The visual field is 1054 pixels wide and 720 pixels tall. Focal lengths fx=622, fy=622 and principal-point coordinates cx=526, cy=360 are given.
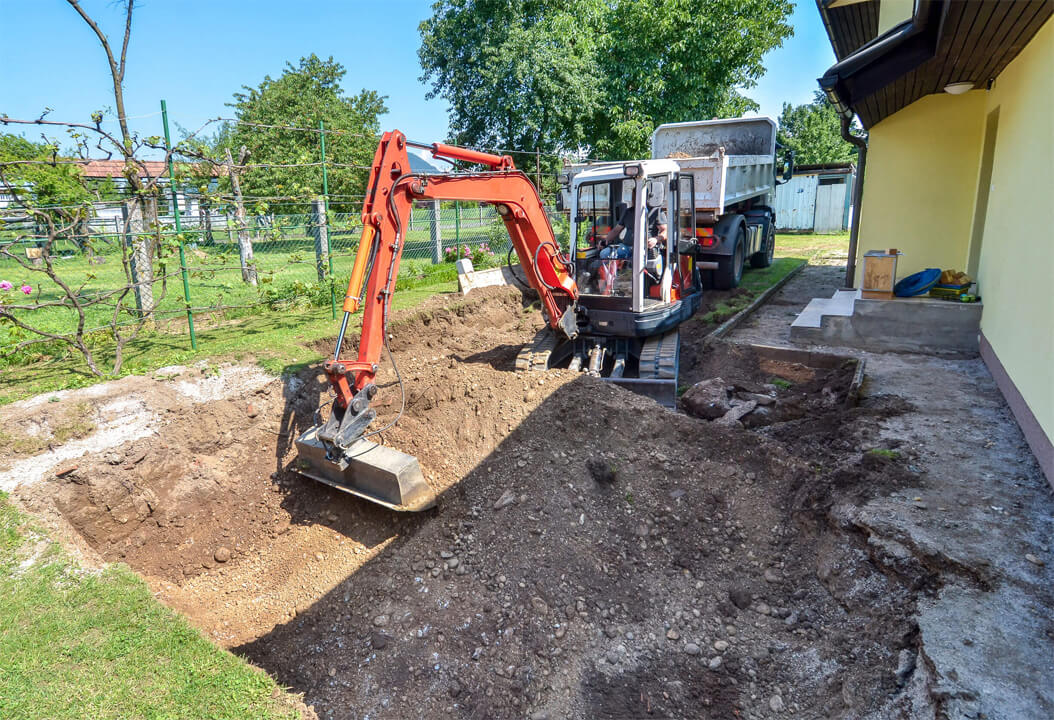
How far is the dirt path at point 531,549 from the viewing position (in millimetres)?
3406

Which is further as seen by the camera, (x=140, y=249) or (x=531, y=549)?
(x=140, y=249)

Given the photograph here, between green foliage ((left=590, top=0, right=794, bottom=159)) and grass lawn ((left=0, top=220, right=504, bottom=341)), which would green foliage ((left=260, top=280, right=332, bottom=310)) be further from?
green foliage ((left=590, top=0, right=794, bottom=159))

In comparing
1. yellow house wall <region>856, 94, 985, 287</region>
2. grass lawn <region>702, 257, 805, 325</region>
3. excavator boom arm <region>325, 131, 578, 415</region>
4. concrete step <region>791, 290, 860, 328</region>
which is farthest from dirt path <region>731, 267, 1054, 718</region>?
grass lawn <region>702, 257, 805, 325</region>

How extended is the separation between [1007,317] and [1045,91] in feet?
6.36

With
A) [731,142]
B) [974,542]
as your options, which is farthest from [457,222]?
[974,542]

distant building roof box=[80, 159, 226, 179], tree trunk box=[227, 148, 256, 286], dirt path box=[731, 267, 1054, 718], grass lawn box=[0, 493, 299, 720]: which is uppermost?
distant building roof box=[80, 159, 226, 179]

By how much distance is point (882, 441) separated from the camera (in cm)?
504

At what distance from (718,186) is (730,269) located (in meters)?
1.72

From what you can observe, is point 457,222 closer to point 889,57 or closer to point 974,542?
point 889,57

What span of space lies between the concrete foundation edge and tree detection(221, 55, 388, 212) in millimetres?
11294

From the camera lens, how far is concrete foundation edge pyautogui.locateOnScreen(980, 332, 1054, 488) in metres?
4.16

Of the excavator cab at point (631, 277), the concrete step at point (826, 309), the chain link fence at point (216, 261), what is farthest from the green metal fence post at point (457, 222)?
the concrete step at point (826, 309)

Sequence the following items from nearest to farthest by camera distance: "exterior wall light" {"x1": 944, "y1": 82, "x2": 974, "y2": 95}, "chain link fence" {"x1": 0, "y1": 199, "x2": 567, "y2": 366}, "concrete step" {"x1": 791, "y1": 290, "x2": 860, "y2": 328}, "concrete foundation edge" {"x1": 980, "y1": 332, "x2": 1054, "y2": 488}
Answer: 1. "concrete foundation edge" {"x1": 980, "y1": 332, "x2": 1054, "y2": 488}
2. "chain link fence" {"x1": 0, "y1": 199, "x2": 567, "y2": 366}
3. "exterior wall light" {"x1": 944, "y1": 82, "x2": 974, "y2": 95}
4. "concrete step" {"x1": 791, "y1": 290, "x2": 860, "y2": 328}

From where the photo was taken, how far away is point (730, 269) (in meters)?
11.3
